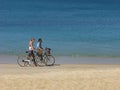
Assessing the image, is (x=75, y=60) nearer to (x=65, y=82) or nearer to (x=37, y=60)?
(x=37, y=60)

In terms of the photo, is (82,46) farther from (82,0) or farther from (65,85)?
(82,0)

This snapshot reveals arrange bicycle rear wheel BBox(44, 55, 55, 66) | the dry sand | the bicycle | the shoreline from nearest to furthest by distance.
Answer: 1. the dry sand
2. the bicycle
3. bicycle rear wheel BBox(44, 55, 55, 66)
4. the shoreline

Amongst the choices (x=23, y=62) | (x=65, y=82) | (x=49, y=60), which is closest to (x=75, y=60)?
(x=49, y=60)

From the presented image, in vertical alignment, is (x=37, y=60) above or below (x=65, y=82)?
above

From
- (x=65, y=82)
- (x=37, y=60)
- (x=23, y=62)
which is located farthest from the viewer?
(x=23, y=62)

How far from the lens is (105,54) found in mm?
41000

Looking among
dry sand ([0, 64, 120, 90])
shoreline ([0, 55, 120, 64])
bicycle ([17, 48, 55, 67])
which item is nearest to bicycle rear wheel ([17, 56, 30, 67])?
bicycle ([17, 48, 55, 67])

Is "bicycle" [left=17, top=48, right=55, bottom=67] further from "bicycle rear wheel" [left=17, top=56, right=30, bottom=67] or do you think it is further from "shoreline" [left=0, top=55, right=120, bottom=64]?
"shoreline" [left=0, top=55, right=120, bottom=64]

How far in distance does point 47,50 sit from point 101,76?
330 inches

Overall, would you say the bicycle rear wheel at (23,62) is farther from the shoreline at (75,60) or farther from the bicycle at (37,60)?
the shoreline at (75,60)

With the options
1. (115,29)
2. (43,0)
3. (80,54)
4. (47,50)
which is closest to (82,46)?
(80,54)

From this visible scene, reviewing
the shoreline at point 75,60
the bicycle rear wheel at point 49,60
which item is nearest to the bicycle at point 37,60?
the bicycle rear wheel at point 49,60

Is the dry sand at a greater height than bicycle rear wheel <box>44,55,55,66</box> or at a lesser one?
lesser

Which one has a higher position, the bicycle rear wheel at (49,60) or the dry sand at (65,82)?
the bicycle rear wheel at (49,60)
